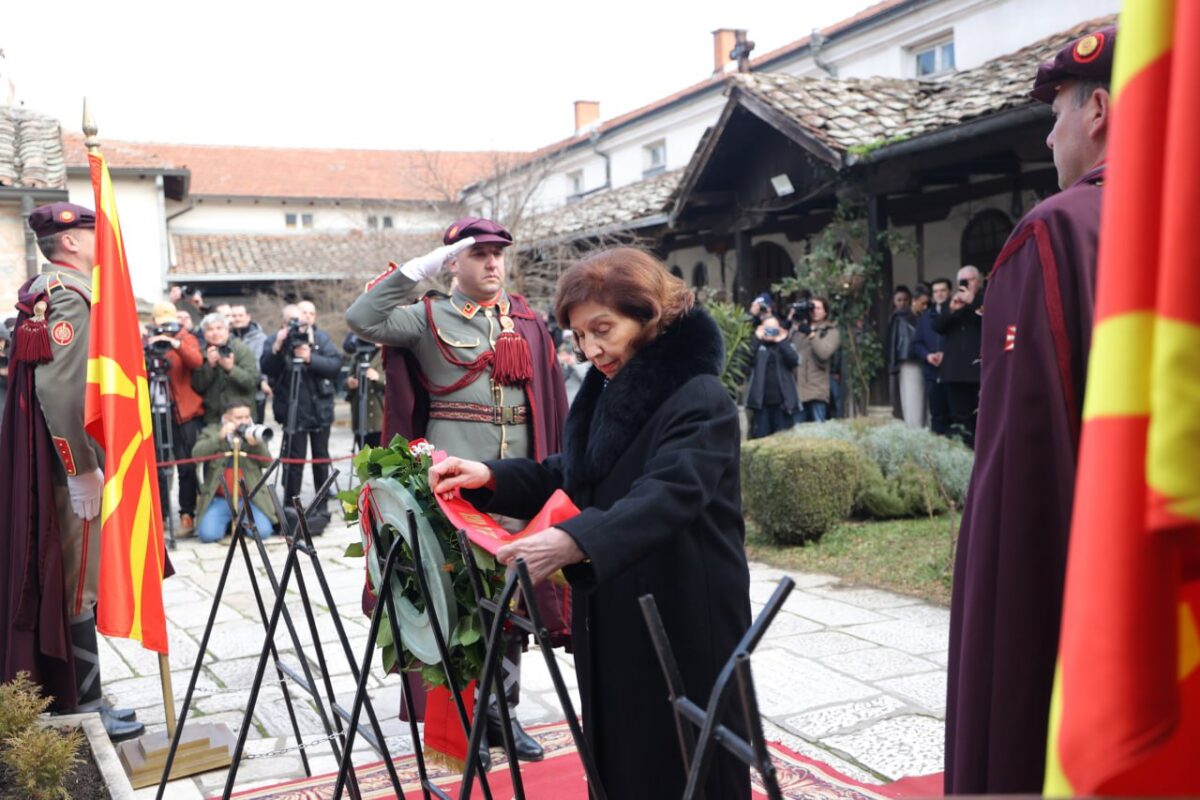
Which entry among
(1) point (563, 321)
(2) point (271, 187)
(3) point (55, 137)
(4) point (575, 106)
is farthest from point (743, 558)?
(2) point (271, 187)

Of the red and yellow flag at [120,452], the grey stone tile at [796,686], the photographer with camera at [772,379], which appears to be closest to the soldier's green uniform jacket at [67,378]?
the red and yellow flag at [120,452]

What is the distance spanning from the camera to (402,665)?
2.71 meters

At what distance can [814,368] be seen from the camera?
1106 centimetres

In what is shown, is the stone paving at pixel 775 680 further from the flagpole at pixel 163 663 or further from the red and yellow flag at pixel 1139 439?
the red and yellow flag at pixel 1139 439

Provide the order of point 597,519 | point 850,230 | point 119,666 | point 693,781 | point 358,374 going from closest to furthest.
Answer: point 693,781
point 597,519
point 119,666
point 358,374
point 850,230

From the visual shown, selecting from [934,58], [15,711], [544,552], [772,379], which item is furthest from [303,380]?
[934,58]

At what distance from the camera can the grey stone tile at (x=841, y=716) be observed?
14.0 ft

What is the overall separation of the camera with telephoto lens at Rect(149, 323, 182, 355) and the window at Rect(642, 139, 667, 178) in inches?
694

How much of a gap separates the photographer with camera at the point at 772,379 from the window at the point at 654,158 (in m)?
15.3

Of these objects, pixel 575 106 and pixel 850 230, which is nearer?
pixel 850 230

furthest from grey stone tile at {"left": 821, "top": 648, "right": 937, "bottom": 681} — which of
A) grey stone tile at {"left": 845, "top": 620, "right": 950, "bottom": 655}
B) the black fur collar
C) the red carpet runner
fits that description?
the black fur collar

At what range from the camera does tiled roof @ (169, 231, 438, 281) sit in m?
19.6

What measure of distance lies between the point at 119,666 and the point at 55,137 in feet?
31.1

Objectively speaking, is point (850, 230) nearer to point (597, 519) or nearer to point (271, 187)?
point (597, 519)
